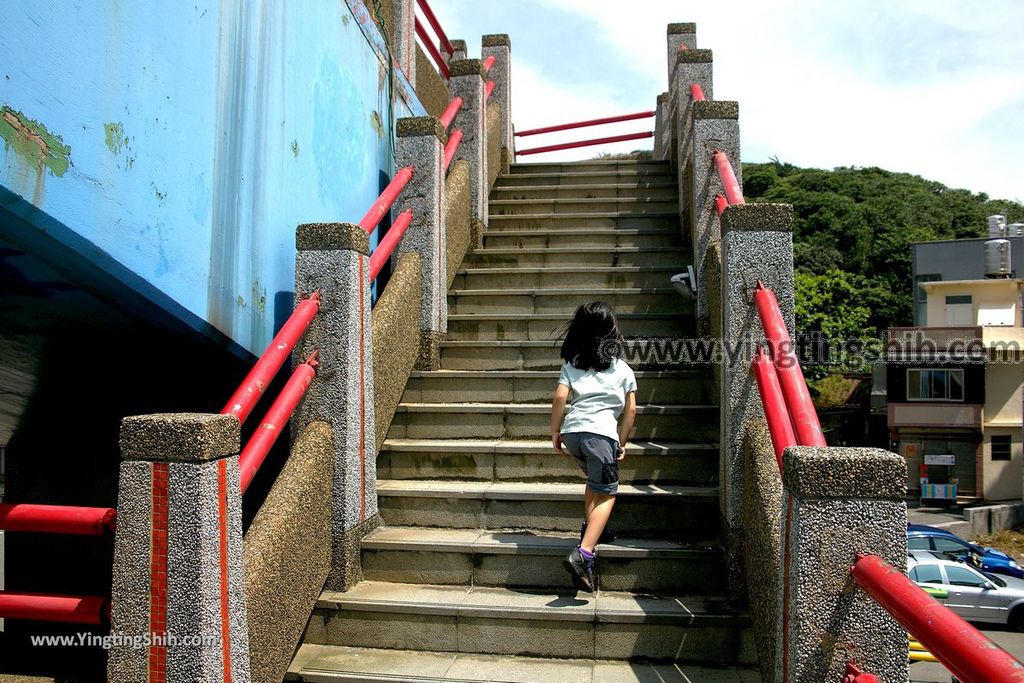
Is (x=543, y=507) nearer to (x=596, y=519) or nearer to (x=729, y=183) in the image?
(x=596, y=519)

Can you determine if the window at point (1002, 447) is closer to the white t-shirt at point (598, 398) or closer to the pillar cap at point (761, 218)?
the pillar cap at point (761, 218)

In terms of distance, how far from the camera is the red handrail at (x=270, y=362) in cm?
346

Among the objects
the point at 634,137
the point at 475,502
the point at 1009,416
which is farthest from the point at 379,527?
the point at 1009,416

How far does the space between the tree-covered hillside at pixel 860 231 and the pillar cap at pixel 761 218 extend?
3528 centimetres

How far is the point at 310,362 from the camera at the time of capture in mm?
4180

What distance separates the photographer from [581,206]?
27.5 feet

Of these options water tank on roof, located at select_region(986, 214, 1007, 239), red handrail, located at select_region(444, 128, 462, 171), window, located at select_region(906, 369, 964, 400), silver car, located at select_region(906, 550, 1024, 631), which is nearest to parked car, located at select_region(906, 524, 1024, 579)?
silver car, located at select_region(906, 550, 1024, 631)

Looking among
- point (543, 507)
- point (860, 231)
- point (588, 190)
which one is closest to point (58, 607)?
point (543, 507)

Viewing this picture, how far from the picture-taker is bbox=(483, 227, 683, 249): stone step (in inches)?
292

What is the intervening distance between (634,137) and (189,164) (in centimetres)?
833

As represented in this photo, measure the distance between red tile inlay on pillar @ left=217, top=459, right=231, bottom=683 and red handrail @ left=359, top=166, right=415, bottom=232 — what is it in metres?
2.21

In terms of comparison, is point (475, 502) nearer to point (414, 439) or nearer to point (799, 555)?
point (414, 439)

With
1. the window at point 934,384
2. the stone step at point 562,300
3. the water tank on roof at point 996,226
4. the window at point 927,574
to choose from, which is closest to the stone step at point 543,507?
the stone step at point 562,300

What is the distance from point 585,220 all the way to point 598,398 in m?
4.22
